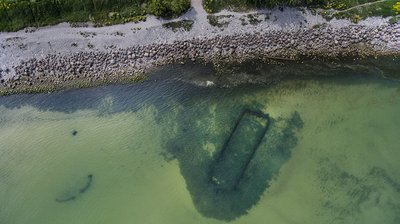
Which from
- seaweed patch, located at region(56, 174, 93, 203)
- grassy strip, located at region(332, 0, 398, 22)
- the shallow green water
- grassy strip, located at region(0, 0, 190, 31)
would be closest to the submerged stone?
the shallow green water

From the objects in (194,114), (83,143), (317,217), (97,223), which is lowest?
(97,223)

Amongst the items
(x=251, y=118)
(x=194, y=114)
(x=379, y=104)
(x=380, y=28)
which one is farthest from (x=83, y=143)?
(x=380, y=28)

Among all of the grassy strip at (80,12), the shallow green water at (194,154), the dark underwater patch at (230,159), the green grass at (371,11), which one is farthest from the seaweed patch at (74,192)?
the green grass at (371,11)

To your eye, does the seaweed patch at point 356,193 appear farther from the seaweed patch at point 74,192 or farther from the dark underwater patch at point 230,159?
the seaweed patch at point 74,192

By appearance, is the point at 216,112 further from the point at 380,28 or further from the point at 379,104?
the point at 380,28

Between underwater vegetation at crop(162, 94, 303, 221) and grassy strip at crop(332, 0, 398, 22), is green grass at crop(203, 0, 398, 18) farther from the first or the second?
underwater vegetation at crop(162, 94, 303, 221)
